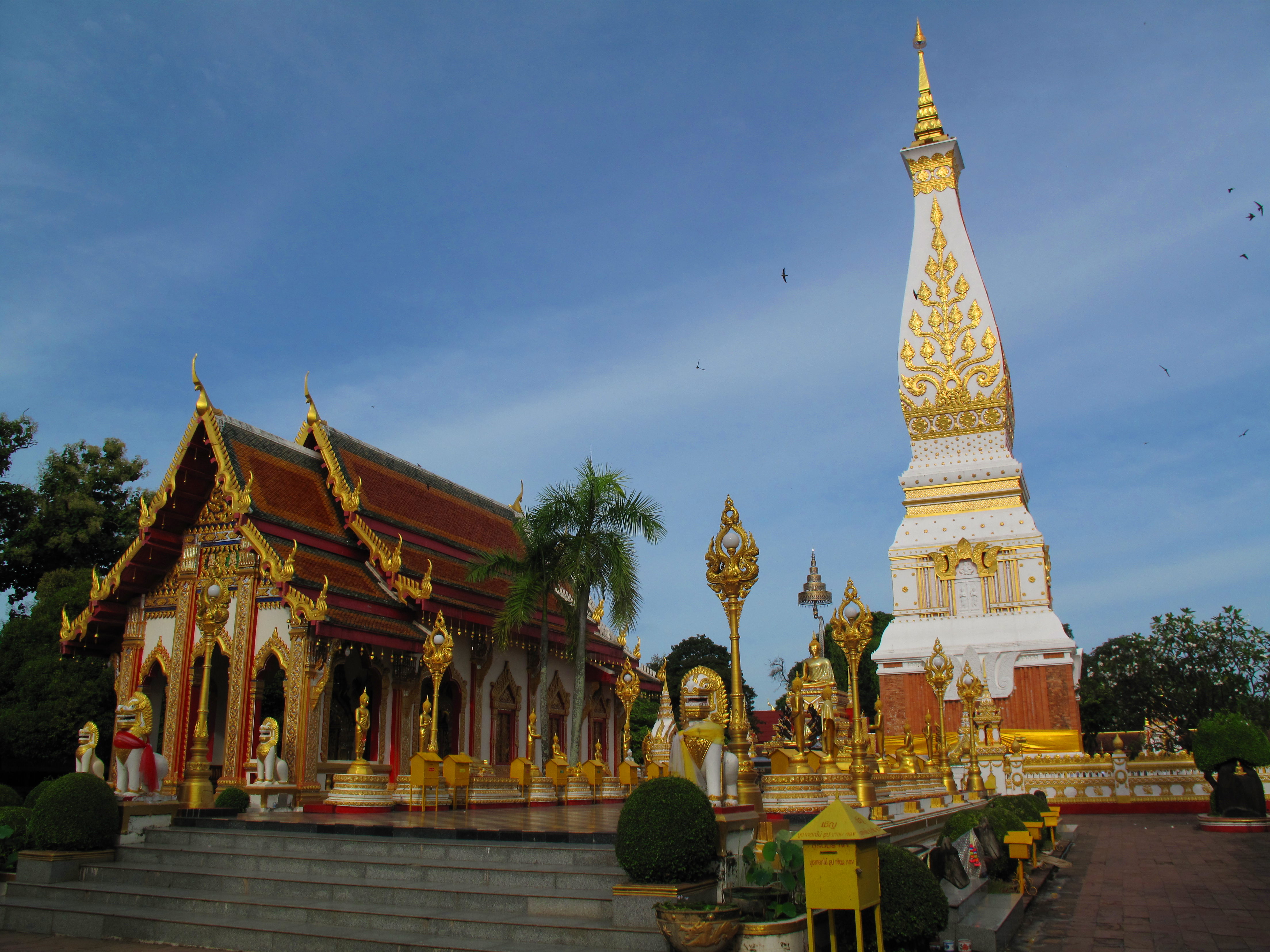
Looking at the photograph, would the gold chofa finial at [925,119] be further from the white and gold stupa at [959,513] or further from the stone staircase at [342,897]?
the stone staircase at [342,897]

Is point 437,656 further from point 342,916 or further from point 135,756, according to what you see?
point 342,916

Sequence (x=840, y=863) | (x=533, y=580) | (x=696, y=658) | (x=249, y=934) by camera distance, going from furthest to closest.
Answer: (x=696, y=658) → (x=533, y=580) → (x=249, y=934) → (x=840, y=863)

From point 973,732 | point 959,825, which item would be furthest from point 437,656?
point 973,732

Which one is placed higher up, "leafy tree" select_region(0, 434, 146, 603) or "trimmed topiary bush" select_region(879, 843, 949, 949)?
"leafy tree" select_region(0, 434, 146, 603)

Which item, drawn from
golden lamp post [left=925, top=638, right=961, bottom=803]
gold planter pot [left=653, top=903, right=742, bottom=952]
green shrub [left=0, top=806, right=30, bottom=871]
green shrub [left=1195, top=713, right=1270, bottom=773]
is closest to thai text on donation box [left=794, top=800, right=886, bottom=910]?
gold planter pot [left=653, top=903, right=742, bottom=952]

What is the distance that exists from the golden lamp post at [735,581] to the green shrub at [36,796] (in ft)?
26.5

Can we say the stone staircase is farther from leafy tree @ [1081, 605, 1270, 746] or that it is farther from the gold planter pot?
leafy tree @ [1081, 605, 1270, 746]

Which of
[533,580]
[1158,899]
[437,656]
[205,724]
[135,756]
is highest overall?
Result: [533,580]

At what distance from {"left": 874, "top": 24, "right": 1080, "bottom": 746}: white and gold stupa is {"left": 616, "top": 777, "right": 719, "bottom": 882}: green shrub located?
2468cm

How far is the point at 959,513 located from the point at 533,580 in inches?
749

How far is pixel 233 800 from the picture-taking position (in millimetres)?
15469

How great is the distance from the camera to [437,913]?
8172mm

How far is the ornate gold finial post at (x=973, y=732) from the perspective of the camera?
19781 millimetres

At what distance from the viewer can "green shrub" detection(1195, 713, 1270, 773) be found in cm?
1928
